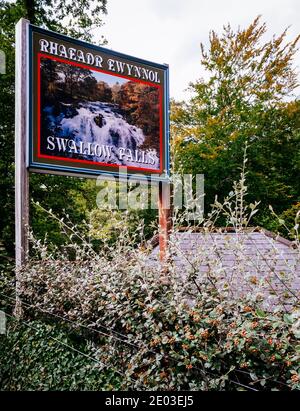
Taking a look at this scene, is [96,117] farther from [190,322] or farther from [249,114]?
[249,114]

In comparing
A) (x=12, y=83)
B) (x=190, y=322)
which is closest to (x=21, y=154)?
(x=190, y=322)

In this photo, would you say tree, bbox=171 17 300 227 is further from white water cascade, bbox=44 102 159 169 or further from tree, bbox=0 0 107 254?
white water cascade, bbox=44 102 159 169

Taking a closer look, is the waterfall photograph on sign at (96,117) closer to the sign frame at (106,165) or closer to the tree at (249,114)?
the sign frame at (106,165)

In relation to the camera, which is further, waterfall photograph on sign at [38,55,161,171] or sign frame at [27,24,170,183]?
waterfall photograph on sign at [38,55,161,171]

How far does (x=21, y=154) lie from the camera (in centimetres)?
466

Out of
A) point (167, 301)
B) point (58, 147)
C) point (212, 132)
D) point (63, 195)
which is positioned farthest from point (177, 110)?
point (167, 301)

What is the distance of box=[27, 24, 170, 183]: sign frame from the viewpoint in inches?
187

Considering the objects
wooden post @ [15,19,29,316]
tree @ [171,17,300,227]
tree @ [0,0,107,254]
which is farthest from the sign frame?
tree @ [171,17,300,227]

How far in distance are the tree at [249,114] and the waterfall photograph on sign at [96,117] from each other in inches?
250

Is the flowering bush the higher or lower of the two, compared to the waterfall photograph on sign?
lower

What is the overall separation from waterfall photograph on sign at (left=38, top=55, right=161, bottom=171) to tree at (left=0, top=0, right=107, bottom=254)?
4192 millimetres

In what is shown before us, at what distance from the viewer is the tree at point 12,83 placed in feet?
31.4

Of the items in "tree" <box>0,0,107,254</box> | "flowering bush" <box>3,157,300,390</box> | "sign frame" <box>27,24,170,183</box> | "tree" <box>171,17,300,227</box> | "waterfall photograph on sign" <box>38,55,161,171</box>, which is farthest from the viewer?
"tree" <box>171,17,300,227</box>
